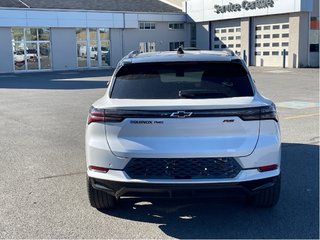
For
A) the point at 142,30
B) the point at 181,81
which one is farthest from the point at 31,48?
the point at 181,81

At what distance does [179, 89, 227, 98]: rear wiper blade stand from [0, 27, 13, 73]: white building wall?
105 ft

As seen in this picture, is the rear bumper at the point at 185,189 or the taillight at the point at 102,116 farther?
the taillight at the point at 102,116

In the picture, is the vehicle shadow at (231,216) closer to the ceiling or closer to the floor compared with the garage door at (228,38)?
closer to the floor

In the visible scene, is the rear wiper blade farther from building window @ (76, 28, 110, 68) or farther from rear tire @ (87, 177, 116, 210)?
building window @ (76, 28, 110, 68)

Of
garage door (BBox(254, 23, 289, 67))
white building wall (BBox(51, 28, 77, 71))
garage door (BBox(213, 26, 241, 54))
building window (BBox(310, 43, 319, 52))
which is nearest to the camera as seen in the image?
building window (BBox(310, 43, 319, 52))

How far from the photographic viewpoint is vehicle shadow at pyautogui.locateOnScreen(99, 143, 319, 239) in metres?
4.06

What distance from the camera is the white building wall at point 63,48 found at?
35.3 m

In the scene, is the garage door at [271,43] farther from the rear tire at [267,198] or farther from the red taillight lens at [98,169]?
the red taillight lens at [98,169]

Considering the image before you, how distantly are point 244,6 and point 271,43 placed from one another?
13.1ft

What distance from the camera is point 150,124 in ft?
12.8

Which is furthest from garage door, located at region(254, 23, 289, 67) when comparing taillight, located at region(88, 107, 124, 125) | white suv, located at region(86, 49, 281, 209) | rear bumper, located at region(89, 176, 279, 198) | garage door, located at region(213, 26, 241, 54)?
taillight, located at region(88, 107, 124, 125)

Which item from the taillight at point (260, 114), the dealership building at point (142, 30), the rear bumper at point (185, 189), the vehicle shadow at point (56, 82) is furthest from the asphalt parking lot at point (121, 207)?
the dealership building at point (142, 30)

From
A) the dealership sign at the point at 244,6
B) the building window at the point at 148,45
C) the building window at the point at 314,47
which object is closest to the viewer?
the building window at the point at 314,47

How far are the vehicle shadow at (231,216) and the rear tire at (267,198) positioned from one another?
0.07 metres
